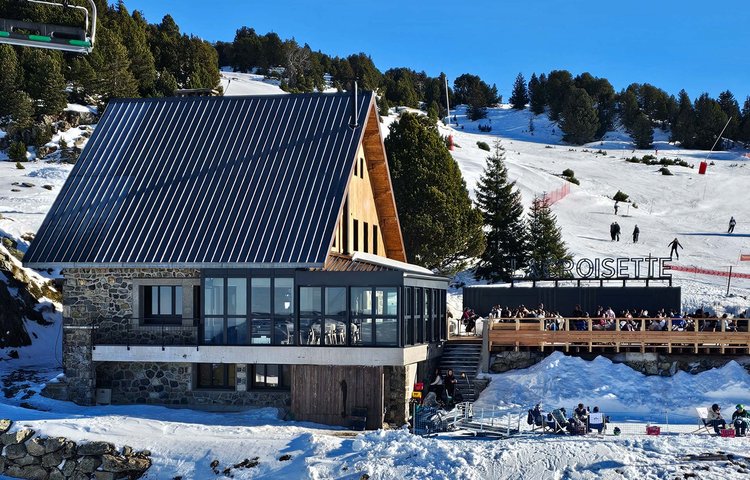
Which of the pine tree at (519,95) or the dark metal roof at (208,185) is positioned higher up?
the pine tree at (519,95)

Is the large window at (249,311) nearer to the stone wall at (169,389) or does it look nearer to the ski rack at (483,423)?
the stone wall at (169,389)

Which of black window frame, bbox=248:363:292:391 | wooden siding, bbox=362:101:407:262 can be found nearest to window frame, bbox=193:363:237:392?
black window frame, bbox=248:363:292:391

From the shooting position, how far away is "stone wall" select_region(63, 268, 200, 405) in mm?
32062

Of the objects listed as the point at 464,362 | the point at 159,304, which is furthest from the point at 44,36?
the point at 464,362

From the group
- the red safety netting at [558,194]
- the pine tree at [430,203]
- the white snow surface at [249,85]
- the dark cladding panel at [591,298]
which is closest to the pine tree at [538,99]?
the white snow surface at [249,85]

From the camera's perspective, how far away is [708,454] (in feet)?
82.6

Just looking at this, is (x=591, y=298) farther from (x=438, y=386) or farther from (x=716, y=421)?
(x=716, y=421)

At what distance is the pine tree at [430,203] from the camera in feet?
163

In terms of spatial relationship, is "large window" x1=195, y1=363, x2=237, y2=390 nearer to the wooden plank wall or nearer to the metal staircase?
the wooden plank wall

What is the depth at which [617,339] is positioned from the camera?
34.5 metres

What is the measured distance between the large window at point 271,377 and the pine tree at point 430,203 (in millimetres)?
18919

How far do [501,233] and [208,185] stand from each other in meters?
24.9

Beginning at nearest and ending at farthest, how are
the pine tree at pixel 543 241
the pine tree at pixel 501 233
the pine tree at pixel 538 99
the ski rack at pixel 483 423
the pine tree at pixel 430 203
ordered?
the ski rack at pixel 483 423 → the pine tree at pixel 430 203 → the pine tree at pixel 543 241 → the pine tree at pixel 501 233 → the pine tree at pixel 538 99

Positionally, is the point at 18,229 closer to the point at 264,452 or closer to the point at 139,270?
the point at 139,270
